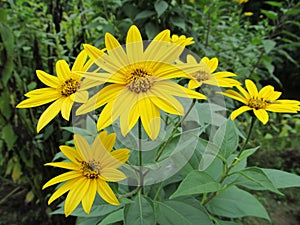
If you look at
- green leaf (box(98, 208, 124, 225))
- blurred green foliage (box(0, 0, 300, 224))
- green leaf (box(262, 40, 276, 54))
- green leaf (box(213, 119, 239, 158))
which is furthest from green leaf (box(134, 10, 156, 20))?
green leaf (box(98, 208, 124, 225))

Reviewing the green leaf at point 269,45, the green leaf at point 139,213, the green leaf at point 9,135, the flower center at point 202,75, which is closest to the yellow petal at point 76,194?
the green leaf at point 139,213

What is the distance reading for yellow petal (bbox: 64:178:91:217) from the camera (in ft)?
1.50

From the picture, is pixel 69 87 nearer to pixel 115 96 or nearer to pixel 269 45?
pixel 115 96

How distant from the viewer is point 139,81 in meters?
0.43

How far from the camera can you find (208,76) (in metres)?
0.53

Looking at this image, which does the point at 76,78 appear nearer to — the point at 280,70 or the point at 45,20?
the point at 45,20

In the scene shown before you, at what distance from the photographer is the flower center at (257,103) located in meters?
0.54

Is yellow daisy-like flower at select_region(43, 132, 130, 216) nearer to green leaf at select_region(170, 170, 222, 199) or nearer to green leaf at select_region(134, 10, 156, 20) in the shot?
green leaf at select_region(170, 170, 222, 199)

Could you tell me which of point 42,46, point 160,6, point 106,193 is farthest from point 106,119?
point 42,46

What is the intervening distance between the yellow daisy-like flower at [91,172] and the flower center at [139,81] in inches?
3.7

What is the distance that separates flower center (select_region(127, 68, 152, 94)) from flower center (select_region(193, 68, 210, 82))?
0.11 meters

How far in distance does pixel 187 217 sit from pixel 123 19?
41.4 inches

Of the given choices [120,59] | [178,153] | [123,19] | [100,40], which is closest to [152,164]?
[178,153]

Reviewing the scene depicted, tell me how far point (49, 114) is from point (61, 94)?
0.15 feet
